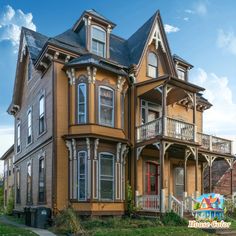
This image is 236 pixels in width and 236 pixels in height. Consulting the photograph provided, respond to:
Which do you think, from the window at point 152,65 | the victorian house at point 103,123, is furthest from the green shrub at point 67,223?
the window at point 152,65

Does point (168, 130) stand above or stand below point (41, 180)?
above

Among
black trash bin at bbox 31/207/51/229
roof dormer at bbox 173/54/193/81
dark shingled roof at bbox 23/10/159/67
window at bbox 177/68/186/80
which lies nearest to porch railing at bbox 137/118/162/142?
dark shingled roof at bbox 23/10/159/67

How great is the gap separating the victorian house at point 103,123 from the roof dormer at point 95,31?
56mm

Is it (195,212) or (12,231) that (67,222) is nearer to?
(12,231)

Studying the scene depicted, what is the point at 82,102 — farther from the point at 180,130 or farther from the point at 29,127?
the point at 29,127

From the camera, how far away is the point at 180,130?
20109 mm

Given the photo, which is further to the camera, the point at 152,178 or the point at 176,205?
the point at 152,178

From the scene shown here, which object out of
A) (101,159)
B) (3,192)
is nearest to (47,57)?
(101,159)

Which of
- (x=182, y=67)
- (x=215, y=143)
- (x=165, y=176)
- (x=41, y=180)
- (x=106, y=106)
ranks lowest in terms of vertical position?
(x=41, y=180)

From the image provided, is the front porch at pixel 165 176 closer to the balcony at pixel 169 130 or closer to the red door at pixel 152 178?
the red door at pixel 152 178

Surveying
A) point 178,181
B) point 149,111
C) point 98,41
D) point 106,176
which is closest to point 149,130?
point 149,111

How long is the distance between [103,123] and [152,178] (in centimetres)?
514

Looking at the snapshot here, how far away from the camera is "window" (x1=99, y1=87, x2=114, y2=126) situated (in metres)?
19.4

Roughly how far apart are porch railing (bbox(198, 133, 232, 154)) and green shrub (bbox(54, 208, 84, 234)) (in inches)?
424
